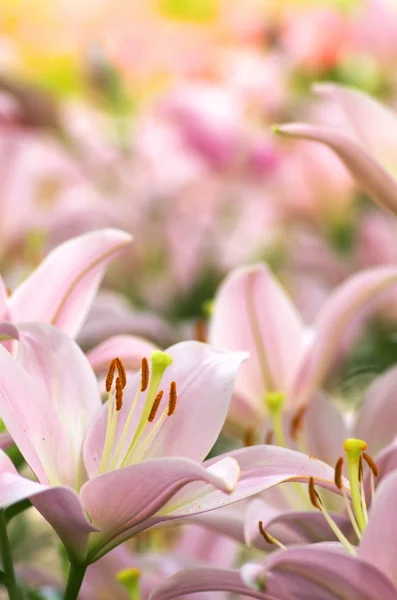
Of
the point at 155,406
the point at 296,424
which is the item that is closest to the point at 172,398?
the point at 155,406

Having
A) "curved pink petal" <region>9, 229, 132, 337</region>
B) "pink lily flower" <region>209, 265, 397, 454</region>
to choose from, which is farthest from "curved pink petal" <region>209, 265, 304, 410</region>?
"curved pink petal" <region>9, 229, 132, 337</region>

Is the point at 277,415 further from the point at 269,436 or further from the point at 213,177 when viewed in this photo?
the point at 213,177

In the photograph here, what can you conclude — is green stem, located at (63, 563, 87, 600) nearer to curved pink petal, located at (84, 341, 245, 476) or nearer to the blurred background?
curved pink petal, located at (84, 341, 245, 476)

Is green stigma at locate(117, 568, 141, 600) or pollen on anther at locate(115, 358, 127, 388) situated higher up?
pollen on anther at locate(115, 358, 127, 388)

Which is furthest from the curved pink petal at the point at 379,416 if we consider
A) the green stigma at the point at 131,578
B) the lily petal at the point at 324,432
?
the green stigma at the point at 131,578

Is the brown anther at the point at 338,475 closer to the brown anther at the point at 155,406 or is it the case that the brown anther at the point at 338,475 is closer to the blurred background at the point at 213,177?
the brown anther at the point at 155,406
